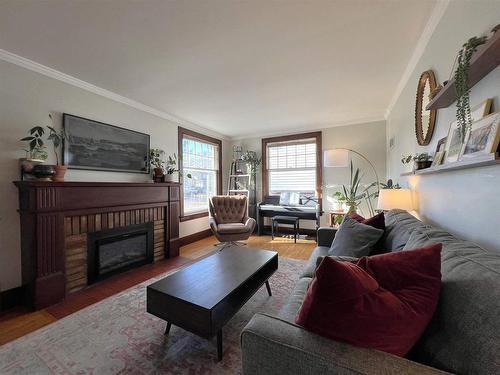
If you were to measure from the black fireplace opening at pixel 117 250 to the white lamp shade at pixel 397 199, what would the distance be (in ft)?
10.1

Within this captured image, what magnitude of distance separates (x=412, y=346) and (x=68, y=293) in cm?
297

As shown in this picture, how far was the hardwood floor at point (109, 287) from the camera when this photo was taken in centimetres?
180

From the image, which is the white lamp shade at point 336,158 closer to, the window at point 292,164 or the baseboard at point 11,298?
the window at point 292,164

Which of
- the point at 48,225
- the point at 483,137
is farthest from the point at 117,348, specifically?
the point at 483,137

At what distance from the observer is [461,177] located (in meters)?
1.32

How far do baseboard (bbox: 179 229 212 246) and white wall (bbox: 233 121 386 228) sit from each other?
2132mm

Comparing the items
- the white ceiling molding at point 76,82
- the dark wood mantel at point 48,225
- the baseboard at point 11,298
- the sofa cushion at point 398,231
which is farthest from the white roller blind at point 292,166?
the baseboard at point 11,298

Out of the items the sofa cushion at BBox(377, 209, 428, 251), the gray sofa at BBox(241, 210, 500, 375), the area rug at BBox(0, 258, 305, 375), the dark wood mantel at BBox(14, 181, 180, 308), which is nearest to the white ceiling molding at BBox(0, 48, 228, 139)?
the dark wood mantel at BBox(14, 181, 180, 308)

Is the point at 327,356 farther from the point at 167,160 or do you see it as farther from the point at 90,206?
the point at 167,160

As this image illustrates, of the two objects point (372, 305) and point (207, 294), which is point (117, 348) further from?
point (372, 305)

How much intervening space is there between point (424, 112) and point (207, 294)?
2.43 m

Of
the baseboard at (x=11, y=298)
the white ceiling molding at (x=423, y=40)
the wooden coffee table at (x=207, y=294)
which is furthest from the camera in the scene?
the baseboard at (x=11, y=298)

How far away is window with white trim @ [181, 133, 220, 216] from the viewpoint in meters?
4.36

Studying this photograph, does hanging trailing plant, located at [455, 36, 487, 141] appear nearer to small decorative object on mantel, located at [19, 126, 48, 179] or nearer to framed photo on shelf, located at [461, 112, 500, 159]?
framed photo on shelf, located at [461, 112, 500, 159]
